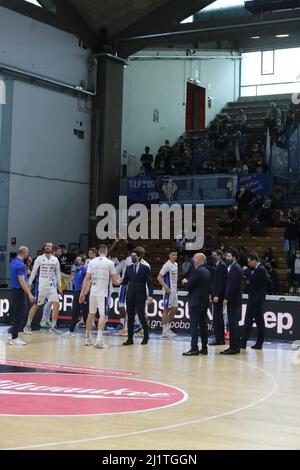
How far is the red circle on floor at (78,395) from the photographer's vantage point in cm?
810

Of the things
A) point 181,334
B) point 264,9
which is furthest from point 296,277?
point 264,9

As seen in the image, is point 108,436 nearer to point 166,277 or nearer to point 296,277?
point 166,277

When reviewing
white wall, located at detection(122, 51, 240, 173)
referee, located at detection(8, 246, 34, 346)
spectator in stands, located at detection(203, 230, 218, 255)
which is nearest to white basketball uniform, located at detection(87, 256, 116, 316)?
referee, located at detection(8, 246, 34, 346)

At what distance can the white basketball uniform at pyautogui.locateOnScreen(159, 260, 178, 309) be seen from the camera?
16.6 metres

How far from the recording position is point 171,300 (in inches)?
654

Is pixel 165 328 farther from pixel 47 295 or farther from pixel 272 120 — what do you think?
pixel 272 120

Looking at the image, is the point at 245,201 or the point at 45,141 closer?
the point at 245,201

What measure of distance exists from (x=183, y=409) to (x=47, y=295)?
8.58 m

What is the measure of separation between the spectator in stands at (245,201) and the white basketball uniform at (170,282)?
932 cm

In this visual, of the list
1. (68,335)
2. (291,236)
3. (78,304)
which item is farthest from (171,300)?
(291,236)

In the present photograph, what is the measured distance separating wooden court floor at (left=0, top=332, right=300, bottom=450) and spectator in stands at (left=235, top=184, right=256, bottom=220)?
39.1 ft

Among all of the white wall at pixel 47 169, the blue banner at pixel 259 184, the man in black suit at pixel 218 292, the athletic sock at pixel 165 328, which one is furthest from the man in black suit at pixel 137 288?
the white wall at pixel 47 169

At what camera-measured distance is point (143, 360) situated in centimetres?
1273

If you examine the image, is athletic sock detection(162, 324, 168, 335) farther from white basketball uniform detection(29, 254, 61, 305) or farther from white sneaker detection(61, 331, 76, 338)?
white basketball uniform detection(29, 254, 61, 305)
